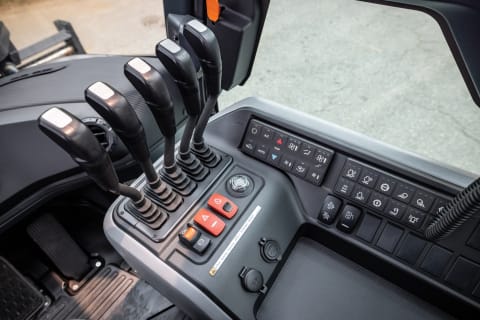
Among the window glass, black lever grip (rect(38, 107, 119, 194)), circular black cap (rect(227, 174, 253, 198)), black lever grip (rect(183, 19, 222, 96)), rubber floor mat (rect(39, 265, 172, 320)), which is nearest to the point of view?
black lever grip (rect(38, 107, 119, 194))

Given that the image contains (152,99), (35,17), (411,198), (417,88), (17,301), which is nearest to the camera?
(152,99)

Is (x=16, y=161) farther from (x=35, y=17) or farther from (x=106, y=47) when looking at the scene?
(x=35, y=17)

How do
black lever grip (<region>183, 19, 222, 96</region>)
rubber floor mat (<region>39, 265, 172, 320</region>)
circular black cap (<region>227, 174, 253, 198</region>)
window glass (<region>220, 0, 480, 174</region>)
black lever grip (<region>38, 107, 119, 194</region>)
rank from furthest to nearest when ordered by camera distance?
1. window glass (<region>220, 0, 480, 174</region>)
2. rubber floor mat (<region>39, 265, 172, 320</region>)
3. circular black cap (<region>227, 174, 253, 198</region>)
4. black lever grip (<region>183, 19, 222, 96</region>)
5. black lever grip (<region>38, 107, 119, 194</region>)

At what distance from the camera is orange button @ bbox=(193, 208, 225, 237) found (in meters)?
0.55

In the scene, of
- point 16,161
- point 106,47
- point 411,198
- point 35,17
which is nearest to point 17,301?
point 16,161

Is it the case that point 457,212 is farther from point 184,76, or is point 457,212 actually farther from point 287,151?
point 184,76

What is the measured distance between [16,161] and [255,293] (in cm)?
50

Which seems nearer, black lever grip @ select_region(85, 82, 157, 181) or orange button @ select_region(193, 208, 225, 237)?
black lever grip @ select_region(85, 82, 157, 181)

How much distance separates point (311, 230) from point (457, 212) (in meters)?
0.25

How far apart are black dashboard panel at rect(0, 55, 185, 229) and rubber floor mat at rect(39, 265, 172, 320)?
0.86 feet

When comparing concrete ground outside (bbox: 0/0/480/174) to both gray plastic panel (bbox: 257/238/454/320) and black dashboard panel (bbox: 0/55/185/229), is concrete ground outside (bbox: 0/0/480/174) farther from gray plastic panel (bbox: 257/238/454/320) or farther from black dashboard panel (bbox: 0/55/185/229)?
black dashboard panel (bbox: 0/55/185/229)

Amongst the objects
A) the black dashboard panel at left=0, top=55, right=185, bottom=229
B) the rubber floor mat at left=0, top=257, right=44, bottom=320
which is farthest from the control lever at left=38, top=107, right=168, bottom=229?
the rubber floor mat at left=0, top=257, right=44, bottom=320

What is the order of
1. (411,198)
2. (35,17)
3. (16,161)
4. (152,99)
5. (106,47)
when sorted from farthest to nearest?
(35,17), (106,47), (16,161), (411,198), (152,99)

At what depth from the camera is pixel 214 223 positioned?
56 cm
